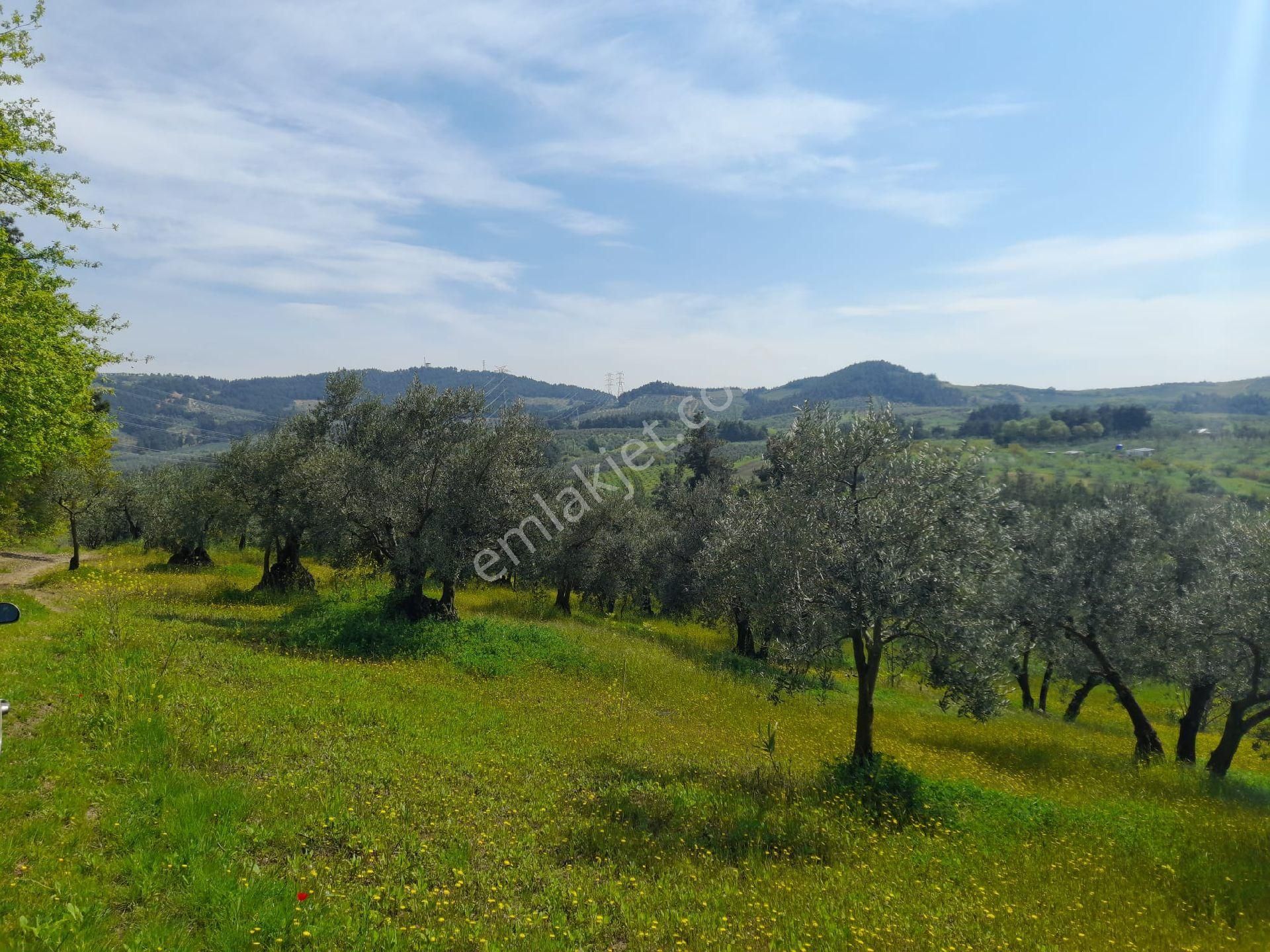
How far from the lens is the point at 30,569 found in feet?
139

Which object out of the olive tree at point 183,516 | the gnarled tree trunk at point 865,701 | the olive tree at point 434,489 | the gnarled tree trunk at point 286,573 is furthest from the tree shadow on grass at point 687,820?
the olive tree at point 183,516

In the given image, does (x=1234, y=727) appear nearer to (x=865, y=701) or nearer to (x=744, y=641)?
(x=865, y=701)

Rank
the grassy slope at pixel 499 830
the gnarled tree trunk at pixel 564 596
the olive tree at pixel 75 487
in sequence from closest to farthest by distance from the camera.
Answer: the grassy slope at pixel 499 830 → the olive tree at pixel 75 487 → the gnarled tree trunk at pixel 564 596

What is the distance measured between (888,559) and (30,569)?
55.5 meters

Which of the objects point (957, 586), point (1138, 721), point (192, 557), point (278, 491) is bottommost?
point (1138, 721)

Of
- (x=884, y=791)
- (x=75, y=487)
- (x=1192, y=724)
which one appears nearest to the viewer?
(x=884, y=791)

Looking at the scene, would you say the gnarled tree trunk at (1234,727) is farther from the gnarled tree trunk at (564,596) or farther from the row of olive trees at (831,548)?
the gnarled tree trunk at (564,596)

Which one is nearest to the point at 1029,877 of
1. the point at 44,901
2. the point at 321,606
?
the point at 44,901

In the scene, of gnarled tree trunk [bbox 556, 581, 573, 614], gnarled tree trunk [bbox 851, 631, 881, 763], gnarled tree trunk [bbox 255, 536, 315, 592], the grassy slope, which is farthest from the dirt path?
gnarled tree trunk [bbox 556, 581, 573, 614]

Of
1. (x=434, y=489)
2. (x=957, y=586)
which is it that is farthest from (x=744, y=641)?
(x=957, y=586)

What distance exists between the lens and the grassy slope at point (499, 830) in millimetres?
7723

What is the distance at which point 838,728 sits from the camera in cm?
2389

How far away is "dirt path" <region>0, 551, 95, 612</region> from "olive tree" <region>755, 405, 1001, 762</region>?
26.2 metres

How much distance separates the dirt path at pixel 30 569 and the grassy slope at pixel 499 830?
A: 18.8 feet
